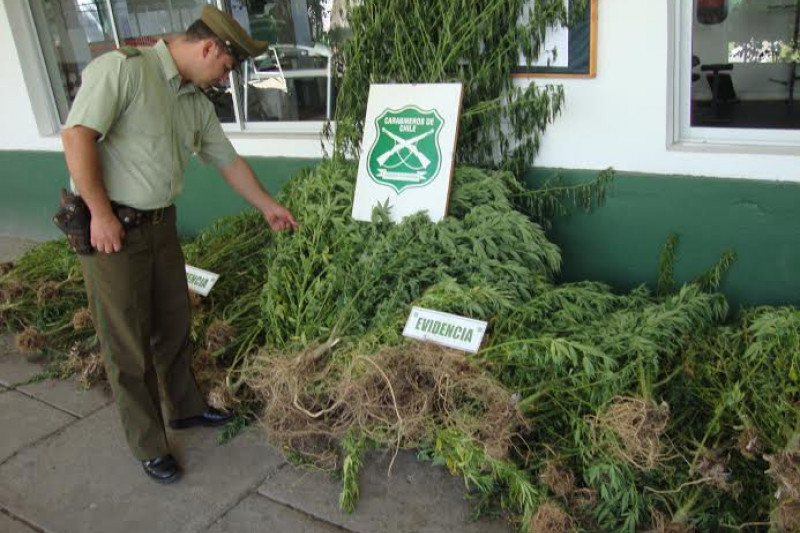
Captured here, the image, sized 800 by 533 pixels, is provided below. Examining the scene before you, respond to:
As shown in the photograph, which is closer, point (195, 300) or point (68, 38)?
point (195, 300)

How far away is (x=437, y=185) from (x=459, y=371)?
3.82 ft

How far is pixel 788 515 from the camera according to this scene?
2.19 m

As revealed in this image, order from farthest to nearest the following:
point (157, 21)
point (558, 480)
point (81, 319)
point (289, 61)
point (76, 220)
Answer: point (157, 21)
point (289, 61)
point (81, 319)
point (76, 220)
point (558, 480)

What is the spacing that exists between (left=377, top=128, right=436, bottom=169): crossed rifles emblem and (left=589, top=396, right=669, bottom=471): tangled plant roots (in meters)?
1.66

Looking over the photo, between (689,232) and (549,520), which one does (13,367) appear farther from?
(689,232)

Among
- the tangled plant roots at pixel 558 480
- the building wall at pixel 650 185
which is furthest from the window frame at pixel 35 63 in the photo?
the tangled plant roots at pixel 558 480

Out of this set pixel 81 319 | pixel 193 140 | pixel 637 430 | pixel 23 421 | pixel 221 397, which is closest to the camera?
pixel 637 430

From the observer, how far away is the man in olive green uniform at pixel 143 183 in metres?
2.72

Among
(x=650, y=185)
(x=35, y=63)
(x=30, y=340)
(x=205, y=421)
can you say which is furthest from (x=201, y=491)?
(x=35, y=63)

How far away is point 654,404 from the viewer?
8.02 feet

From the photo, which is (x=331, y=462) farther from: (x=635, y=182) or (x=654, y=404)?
(x=635, y=182)

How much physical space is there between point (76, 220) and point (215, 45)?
921mm

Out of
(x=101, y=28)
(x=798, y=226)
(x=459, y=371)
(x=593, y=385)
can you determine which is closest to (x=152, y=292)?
(x=459, y=371)

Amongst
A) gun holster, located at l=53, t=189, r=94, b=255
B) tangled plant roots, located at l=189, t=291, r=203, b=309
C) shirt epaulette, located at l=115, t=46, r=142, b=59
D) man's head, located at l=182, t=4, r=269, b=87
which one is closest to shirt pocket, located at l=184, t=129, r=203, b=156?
man's head, located at l=182, t=4, r=269, b=87
